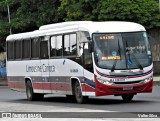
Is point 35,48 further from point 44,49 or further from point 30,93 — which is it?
point 30,93

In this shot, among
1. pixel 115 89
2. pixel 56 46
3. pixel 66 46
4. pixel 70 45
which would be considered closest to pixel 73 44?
pixel 70 45

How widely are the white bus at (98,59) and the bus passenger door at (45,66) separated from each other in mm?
42

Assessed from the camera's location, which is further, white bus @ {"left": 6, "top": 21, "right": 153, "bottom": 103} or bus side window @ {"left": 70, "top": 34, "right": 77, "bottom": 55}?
bus side window @ {"left": 70, "top": 34, "right": 77, "bottom": 55}

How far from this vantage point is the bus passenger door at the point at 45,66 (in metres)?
23.7

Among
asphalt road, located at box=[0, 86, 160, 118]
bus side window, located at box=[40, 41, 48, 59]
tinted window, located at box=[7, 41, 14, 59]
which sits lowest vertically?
asphalt road, located at box=[0, 86, 160, 118]

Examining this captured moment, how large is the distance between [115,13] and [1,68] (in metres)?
22.7

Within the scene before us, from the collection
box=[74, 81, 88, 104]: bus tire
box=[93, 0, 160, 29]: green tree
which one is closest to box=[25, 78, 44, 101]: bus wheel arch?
box=[74, 81, 88, 104]: bus tire

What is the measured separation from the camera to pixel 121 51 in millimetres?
20031

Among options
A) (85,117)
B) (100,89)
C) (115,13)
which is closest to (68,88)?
(100,89)

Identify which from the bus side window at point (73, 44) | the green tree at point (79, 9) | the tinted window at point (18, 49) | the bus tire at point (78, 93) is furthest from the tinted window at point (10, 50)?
the green tree at point (79, 9)

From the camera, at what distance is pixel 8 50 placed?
27891 millimetres

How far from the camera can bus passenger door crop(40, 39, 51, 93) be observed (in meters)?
23.7

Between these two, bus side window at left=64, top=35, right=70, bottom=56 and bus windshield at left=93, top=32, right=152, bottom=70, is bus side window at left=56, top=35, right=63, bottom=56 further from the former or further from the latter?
bus windshield at left=93, top=32, right=152, bottom=70

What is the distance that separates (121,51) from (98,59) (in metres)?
0.87
